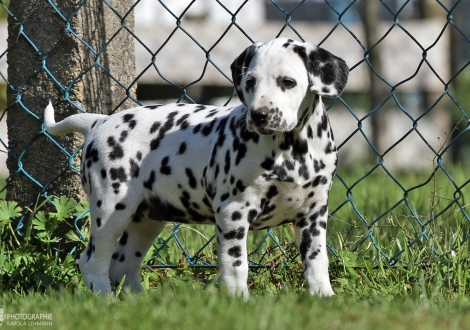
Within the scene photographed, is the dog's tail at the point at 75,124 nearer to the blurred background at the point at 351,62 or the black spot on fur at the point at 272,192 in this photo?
the black spot on fur at the point at 272,192

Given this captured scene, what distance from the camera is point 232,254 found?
3285 mm

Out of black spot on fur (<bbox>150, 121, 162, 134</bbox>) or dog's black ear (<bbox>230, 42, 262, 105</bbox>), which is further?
black spot on fur (<bbox>150, 121, 162, 134</bbox>)

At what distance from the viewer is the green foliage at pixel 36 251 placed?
3.92 metres

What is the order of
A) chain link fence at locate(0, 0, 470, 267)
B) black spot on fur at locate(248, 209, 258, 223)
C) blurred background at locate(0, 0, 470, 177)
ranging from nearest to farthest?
black spot on fur at locate(248, 209, 258, 223) < chain link fence at locate(0, 0, 470, 267) < blurred background at locate(0, 0, 470, 177)

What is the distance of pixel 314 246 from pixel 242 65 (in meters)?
0.93

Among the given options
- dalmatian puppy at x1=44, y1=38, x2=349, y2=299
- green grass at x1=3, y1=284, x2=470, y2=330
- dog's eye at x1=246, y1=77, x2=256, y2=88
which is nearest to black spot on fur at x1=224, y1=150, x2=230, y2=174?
dalmatian puppy at x1=44, y1=38, x2=349, y2=299

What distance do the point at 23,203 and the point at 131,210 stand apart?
1249 millimetres

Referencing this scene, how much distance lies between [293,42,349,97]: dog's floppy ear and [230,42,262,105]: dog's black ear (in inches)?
7.8

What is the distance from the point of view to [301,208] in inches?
133

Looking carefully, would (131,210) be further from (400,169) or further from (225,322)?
(400,169)

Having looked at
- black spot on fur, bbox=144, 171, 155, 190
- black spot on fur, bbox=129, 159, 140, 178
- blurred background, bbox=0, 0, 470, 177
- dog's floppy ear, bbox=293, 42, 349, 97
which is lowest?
black spot on fur, bbox=144, 171, 155, 190

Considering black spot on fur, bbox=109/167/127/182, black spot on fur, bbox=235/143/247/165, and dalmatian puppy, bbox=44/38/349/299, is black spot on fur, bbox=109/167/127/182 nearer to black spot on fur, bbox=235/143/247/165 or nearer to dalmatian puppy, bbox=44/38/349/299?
dalmatian puppy, bbox=44/38/349/299

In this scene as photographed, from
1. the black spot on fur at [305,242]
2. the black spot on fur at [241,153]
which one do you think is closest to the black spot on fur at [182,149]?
the black spot on fur at [241,153]

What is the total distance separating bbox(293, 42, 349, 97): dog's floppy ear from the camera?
321cm
